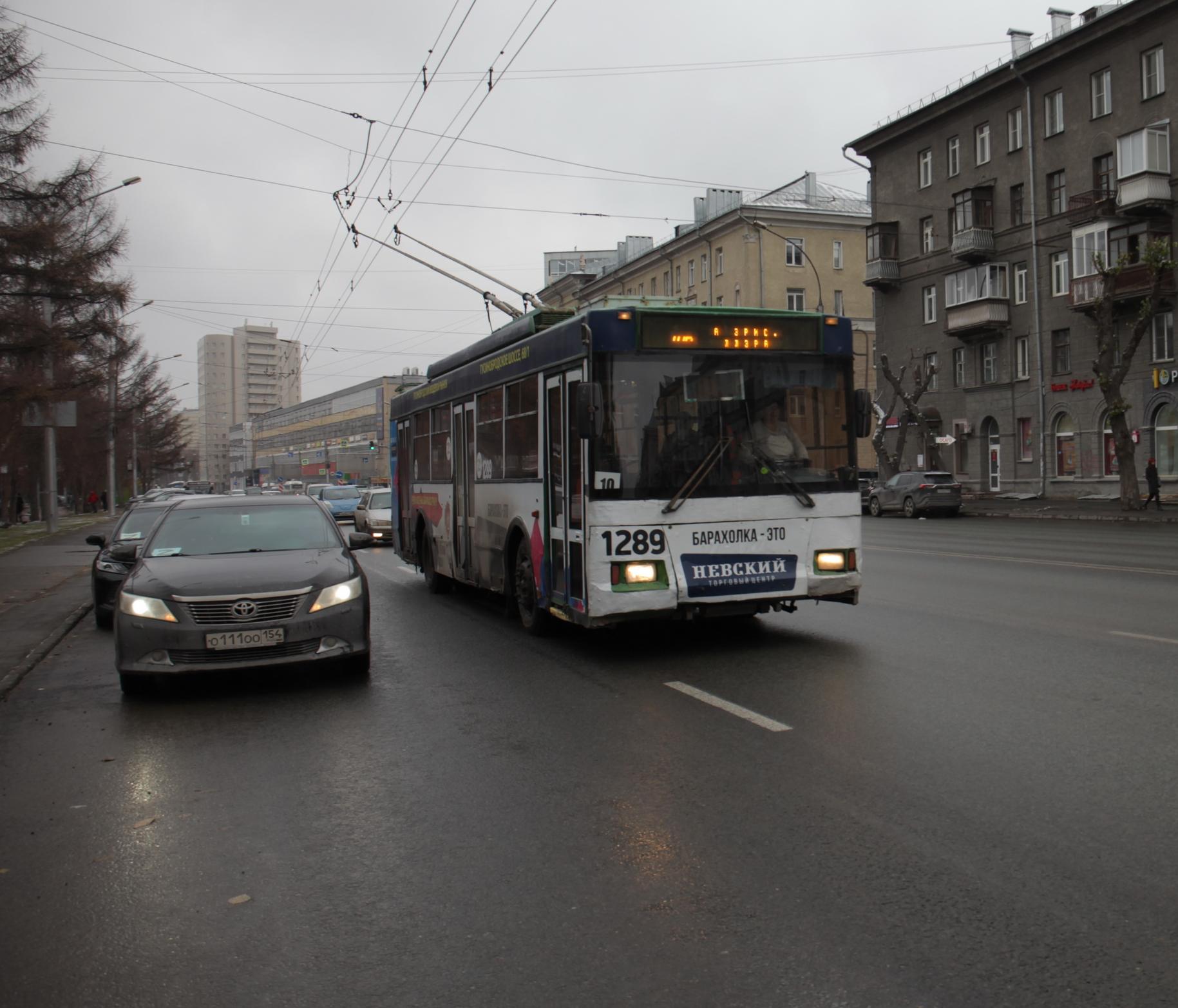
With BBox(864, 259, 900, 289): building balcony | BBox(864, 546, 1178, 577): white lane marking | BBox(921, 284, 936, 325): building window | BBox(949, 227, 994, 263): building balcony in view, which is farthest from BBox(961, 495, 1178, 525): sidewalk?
BBox(864, 546, 1178, 577): white lane marking

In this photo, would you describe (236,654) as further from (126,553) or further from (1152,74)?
(1152,74)

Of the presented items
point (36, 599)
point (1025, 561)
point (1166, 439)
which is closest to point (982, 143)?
point (1166, 439)

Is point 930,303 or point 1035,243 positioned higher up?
point 1035,243

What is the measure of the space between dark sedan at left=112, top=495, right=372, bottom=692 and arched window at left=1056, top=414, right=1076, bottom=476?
37851 millimetres

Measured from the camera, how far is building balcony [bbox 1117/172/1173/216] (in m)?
37.1

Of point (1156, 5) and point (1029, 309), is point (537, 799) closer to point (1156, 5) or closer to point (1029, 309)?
point (1156, 5)

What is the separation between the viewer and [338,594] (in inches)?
329

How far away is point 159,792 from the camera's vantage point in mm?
5711

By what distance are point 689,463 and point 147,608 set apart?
4.11 meters

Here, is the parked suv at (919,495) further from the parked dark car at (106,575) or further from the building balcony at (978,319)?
the parked dark car at (106,575)

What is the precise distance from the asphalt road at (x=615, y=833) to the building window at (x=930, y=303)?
4286cm

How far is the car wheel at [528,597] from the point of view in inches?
411

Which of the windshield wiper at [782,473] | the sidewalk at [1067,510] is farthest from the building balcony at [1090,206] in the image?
the windshield wiper at [782,473]

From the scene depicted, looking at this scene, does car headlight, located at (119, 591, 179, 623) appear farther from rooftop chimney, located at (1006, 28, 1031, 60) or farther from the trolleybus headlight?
rooftop chimney, located at (1006, 28, 1031, 60)
